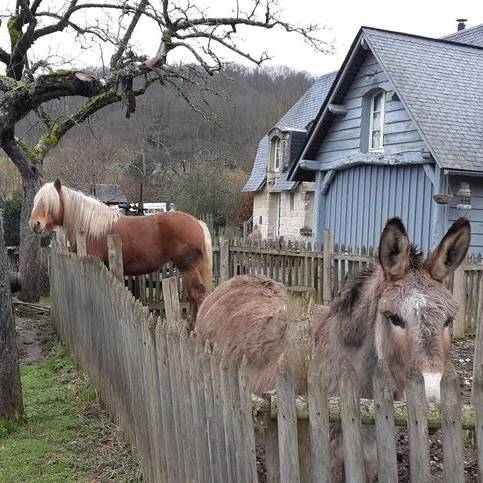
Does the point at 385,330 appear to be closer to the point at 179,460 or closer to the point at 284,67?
the point at 179,460

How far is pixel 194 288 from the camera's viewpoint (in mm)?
9742

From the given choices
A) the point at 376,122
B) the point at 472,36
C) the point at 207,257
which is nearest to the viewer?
the point at 207,257

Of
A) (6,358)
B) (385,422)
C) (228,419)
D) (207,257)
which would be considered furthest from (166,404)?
(207,257)

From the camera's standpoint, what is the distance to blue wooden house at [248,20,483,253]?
35.3 feet

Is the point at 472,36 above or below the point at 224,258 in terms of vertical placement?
above

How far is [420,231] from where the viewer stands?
37.3 ft

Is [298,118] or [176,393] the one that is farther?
[298,118]

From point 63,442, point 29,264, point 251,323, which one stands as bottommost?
point 63,442

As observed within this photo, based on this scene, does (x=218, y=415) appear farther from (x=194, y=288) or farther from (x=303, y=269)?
(x=303, y=269)

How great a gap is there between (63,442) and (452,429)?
395cm

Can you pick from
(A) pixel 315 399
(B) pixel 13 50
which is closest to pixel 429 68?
(B) pixel 13 50

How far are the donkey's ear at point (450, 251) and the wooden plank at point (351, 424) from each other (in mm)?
1017

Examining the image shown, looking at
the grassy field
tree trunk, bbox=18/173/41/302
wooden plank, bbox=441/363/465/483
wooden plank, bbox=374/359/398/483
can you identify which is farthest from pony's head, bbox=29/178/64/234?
wooden plank, bbox=441/363/465/483

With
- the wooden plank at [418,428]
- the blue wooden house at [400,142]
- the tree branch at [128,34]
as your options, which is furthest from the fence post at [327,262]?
the tree branch at [128,34]
